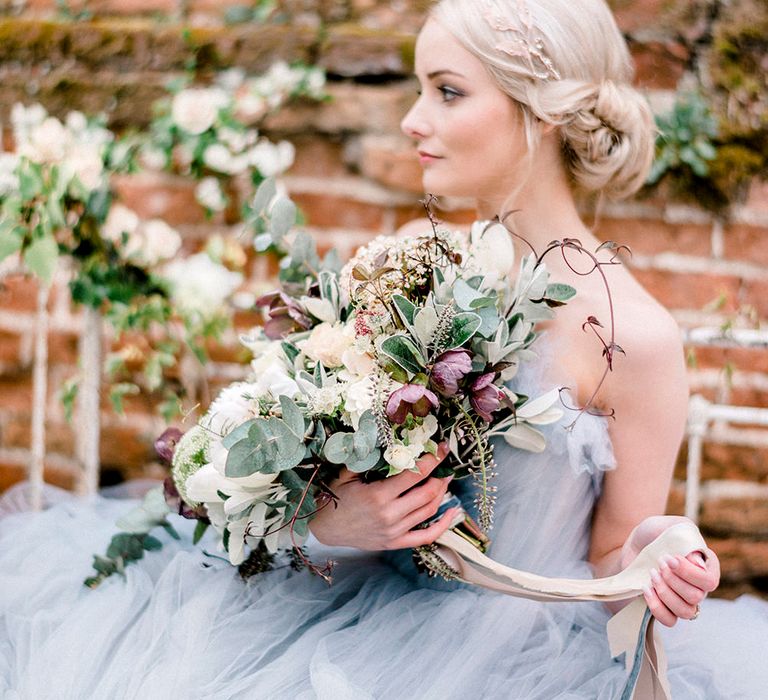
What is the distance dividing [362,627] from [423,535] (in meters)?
0.18

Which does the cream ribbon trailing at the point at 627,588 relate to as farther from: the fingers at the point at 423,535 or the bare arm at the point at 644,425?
the bare arm at the point at 644,425

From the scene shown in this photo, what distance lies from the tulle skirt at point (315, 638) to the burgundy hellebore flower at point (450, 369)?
1.36 ft

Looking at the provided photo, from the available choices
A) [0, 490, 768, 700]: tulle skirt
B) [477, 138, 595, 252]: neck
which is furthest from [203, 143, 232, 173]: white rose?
[0, 490, 768, 700]: tulle skirt

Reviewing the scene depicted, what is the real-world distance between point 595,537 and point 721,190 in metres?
0.87

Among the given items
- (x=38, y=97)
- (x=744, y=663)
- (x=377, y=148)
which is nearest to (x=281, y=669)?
(x=744, y=663)

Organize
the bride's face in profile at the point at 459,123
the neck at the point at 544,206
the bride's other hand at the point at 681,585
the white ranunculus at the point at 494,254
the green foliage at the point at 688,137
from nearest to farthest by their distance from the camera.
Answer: the bride's other hand at the point at 681,585
the white ranunculus at the point at 494,254
the bride's face in profile at the point at 459,123
the neck at the point at 544,206
the green foliage at the point at 688,137

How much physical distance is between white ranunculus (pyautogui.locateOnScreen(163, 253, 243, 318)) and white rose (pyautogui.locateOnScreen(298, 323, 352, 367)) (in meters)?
0.65

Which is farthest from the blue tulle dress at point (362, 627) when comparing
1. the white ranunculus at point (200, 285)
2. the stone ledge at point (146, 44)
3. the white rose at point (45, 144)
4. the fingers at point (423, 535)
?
the stone ledge at point (146, 44)

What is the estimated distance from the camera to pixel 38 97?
6.73 ft

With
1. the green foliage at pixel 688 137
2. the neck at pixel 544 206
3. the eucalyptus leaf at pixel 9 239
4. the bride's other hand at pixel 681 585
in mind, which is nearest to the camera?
the bride's other hand at pixel 681 585

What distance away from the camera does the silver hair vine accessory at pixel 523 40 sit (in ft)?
4.45

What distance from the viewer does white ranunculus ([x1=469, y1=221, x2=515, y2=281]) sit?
1.27 meters

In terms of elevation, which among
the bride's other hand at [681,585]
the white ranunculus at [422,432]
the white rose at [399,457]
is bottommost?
the bride's other hand at [681,585]

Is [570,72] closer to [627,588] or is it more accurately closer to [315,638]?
[627,588]
